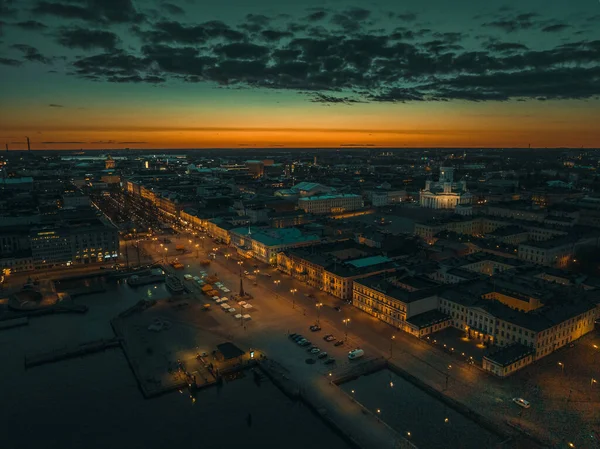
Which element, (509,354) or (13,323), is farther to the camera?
(13,323)

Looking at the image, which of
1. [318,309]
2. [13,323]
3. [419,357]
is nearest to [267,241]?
[318,309]

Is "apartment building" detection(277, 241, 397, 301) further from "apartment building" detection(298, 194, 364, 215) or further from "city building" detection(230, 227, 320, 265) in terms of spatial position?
"apartment building" detection(298, 194, 364, 215)

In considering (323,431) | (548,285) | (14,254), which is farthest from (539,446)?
(14,254)

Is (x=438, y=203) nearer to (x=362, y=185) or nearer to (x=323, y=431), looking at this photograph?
(x=362, y=185)

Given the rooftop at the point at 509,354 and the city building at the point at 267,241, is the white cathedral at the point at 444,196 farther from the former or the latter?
the rooftop at the point at 509,354

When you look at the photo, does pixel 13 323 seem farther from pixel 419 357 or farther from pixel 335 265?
pixel 419 357
